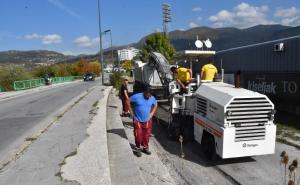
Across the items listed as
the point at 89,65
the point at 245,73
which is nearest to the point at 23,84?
the point at 245,73

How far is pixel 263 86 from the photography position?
16.1 meters

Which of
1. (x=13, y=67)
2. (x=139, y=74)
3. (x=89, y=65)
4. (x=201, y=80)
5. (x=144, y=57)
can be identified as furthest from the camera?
(x=89, y=65)

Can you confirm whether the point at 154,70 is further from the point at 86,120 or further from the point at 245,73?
the point at 86,120

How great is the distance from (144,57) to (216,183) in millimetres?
49732

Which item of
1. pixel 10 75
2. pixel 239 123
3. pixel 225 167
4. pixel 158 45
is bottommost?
pixel 225 167

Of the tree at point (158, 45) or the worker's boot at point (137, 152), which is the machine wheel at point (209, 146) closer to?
the worker's boot at point (137, 152)

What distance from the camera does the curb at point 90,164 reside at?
19.3 ft

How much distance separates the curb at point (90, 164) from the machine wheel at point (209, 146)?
7.22 feet

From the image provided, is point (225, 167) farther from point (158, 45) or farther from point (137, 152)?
point (158, 45)

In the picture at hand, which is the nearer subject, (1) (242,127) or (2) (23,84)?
(1) (242,127)

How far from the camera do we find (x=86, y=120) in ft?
41.4

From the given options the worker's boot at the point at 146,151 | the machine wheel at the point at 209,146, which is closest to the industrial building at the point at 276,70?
the machine wheel at the point at 209,146

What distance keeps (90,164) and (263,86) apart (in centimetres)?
1118

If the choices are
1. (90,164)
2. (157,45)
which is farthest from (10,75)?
(90,164)
